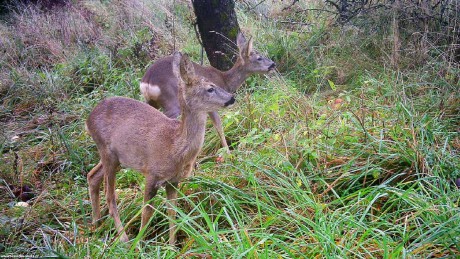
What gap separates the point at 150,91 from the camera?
516 centimetres

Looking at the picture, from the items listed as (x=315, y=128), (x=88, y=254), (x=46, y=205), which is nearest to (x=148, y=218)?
(x=88, y=254)

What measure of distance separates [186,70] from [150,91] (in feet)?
5.92

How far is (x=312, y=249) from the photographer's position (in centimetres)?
261

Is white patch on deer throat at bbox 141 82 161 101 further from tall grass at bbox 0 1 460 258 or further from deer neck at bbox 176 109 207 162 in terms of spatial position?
deer neck at bbox 176 109 207 162

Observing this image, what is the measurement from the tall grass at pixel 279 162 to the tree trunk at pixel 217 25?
55 cm

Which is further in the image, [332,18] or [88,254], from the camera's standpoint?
[332,18]

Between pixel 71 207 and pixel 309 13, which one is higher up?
pixel 309 13

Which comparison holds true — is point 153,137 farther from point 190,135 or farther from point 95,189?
point 95,189

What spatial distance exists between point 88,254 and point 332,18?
5472 mm

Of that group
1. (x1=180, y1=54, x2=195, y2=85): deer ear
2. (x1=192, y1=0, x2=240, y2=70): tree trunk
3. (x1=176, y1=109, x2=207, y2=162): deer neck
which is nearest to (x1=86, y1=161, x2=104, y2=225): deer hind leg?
(x1=176, y1=109, x2=207, y2=162): deer neck

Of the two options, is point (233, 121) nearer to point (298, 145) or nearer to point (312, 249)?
point (298, 145)

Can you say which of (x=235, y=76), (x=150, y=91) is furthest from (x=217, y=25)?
(x=150, y=91)

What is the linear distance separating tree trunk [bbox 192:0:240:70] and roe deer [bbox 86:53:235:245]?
250cm

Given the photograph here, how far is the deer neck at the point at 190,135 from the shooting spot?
325 cm
